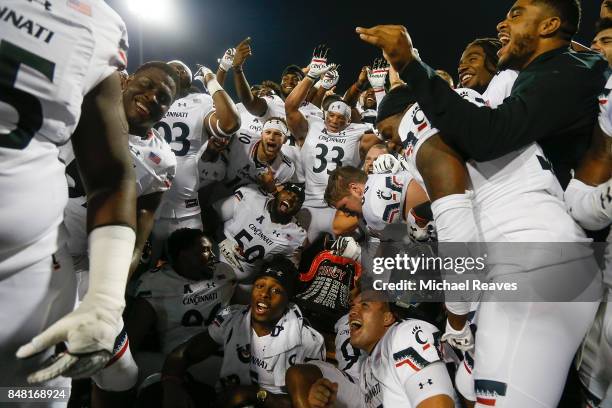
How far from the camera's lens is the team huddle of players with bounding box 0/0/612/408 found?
1042 millimetres

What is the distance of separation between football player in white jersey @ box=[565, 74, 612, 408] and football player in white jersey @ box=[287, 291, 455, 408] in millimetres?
673

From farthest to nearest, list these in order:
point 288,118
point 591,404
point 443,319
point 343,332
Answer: point 288,118
point 343,332
point 443,319
point 591,404

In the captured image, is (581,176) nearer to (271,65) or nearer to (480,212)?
(480,212)

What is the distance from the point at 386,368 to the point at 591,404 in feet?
3.48

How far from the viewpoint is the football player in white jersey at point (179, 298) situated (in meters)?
3.65

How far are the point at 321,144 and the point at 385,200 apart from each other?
235 centimetres

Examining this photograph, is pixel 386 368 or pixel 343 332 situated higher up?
pixel 386 368

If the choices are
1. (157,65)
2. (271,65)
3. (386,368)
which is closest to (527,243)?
(386,368)

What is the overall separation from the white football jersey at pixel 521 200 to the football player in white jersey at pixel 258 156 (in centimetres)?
319

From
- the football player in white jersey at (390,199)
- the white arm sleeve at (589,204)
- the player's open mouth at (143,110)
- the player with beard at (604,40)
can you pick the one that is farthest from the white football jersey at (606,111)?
the player's open mouth at (143,110)

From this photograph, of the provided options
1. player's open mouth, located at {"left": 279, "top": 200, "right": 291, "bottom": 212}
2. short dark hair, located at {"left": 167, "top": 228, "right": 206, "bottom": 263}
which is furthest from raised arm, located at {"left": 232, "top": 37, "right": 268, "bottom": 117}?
short dark hair, located at {"left": 167, "top": 228, "right": 206, "bottom": 263}

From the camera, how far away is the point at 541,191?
5.29ft

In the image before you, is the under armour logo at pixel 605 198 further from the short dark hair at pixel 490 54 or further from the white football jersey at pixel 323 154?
the white football jersey at pixel 323 154

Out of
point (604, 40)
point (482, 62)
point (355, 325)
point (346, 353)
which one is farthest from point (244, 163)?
point (604, 40)
